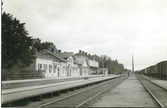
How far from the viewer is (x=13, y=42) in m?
22.0

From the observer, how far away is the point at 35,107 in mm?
9773

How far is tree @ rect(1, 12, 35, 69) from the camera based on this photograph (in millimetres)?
21217

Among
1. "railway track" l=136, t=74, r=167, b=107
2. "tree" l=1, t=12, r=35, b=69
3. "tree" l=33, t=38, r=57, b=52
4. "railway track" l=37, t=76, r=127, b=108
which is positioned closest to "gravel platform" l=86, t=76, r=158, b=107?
"railway track" l=136, t=74, r=167, b=107

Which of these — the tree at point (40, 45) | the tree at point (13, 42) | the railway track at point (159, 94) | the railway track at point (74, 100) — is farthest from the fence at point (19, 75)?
the railway track at point (159, 94)

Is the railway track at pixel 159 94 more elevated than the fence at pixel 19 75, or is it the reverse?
the fence at pixel 19 75

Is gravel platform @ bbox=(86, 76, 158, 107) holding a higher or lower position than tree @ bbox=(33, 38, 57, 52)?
lower

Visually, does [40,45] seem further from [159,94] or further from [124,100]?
[124,100]

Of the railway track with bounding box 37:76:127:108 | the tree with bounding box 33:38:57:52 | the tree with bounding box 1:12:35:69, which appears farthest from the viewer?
the tree with bounding box 33:38:57:52

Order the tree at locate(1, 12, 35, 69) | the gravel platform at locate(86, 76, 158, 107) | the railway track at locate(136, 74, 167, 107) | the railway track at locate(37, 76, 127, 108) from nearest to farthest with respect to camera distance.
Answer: the railway track at locate(37, 76, 127, 108)
the gravel platform at locate(86, 76, 158, 107)
the railway track at locate(136, 74, 167, 107)
the tree at locate(1, 12, 35, 69)

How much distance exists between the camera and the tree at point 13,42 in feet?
69.6

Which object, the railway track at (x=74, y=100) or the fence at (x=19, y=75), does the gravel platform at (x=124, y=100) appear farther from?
the fence at (x=19, y=75)

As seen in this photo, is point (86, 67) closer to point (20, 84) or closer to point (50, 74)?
point (50, 74)

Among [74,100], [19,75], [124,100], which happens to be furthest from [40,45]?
[124,100]

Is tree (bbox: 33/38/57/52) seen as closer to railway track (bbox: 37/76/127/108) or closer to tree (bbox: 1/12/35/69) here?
tree (bbox: 1/12/35/69)
